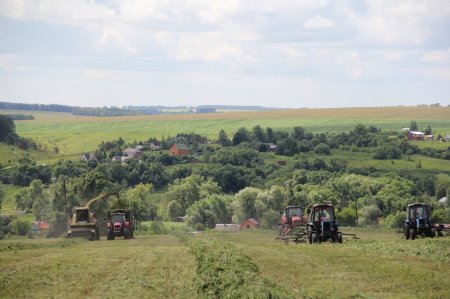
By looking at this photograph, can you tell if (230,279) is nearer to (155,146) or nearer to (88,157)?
(88,157)

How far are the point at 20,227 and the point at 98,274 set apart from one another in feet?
190

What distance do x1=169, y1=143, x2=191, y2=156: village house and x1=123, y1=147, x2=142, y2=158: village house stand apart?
6.93m

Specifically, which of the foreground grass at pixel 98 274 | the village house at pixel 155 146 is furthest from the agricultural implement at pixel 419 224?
the village house at pixel 155 146

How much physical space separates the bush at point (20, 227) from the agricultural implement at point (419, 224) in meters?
48.2

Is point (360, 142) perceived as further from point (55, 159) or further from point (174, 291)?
point (174, 291)

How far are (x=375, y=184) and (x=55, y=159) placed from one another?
66.9m

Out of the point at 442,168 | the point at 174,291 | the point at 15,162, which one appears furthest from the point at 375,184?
the point at 174,291

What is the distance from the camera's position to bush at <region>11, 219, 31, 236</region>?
273 feet

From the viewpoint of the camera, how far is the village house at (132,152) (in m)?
164

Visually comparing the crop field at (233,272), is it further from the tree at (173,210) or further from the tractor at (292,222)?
the tree at (173,210)

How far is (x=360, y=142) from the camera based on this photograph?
173 meters

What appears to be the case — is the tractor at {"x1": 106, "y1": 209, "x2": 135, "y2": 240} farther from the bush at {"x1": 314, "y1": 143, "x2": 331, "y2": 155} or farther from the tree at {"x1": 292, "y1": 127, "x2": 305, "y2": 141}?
the tree at {"x1": 292, "y1": 127, "x2": 305, "y2": 141}

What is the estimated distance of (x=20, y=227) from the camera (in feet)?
277

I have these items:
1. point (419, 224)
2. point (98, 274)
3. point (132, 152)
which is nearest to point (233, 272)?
point (98, 274)
